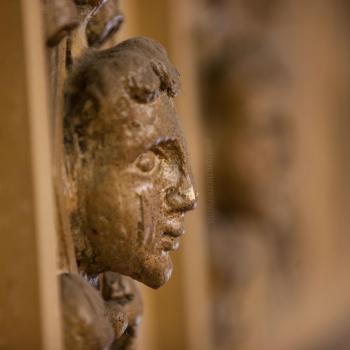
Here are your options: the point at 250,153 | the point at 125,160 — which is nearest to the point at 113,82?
the point at 125,160

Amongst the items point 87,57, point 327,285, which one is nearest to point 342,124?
point 327,285

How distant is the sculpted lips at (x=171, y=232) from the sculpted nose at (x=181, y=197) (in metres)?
0.01

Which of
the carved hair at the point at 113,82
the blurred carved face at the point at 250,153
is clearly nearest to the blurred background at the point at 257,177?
the blurred carved face at the point at 250,153

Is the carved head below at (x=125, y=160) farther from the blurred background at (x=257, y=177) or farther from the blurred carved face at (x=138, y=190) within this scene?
the blurred background at (x=257, y=177)

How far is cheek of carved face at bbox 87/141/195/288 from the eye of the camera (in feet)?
1.45

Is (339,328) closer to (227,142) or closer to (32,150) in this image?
(227,142)

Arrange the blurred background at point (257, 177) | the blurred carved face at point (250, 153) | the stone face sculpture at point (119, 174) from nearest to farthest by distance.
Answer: the stone face sculpture at point (119, 174) < the blurred background at point (257, 177) < the blurred carved face at point (250, 153)

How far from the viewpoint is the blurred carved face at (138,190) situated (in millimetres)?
440

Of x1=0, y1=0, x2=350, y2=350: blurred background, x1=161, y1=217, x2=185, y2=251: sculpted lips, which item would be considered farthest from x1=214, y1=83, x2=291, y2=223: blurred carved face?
x1=161, y1=217, x2=185, y2=251: sculpted lips

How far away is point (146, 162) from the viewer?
452 mm

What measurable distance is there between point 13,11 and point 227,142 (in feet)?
2.79

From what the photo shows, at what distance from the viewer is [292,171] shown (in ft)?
4.50

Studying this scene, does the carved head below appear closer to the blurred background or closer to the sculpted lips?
the sculpted lips

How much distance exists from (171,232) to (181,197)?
0.08 ft
